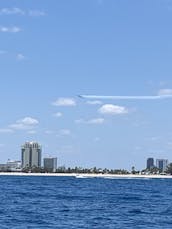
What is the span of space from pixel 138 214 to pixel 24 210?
54.0ft

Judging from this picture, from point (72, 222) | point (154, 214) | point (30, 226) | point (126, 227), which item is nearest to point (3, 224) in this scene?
point (30, 226)

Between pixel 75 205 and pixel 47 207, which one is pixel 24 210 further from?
pixel 75 205

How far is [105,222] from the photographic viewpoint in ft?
283

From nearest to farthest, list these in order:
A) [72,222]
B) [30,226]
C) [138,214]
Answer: [30,226] < [72,222] < [138,214]

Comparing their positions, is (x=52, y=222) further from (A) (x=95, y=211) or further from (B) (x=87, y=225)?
(A) (x=95, y=211)

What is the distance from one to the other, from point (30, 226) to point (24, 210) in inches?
888

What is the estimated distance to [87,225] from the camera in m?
82.1

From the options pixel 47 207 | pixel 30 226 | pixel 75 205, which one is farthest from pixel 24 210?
pixel 30 226

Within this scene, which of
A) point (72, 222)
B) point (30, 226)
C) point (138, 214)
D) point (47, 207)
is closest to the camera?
point (30, 226)

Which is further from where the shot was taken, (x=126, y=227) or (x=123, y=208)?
(x=123, y=208)

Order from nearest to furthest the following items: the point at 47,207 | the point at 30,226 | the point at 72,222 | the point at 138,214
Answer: the point at 30,226 < the point at 72,222 < the point at 138,214 < the point at 47,207

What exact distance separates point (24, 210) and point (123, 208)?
53.1 feet

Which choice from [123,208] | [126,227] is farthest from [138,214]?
[126,227]

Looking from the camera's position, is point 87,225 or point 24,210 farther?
point 24,210
